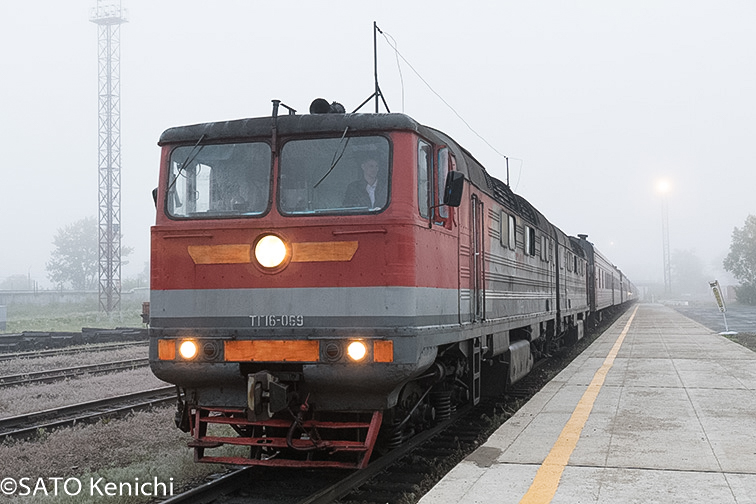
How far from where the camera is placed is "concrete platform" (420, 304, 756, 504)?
5.01 meters

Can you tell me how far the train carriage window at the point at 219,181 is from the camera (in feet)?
20.0

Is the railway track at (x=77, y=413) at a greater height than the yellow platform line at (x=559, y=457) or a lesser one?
lesser

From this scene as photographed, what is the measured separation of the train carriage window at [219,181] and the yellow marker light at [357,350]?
4.57 feet

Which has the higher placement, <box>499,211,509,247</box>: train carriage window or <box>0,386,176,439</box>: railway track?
<box>499,211,509,247</box>: train carriage window

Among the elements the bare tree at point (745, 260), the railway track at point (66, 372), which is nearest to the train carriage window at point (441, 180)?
the railway track at point (66, 372)

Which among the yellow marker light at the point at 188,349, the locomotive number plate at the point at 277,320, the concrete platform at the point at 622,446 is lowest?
the concrete platform at the point at 622,446

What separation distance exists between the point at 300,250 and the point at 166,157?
1682 millimetres

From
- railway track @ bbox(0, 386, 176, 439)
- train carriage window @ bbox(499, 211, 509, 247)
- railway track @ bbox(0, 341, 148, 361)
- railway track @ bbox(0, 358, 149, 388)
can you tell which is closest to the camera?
railway track @ bbox(0, 386, 176, 439)

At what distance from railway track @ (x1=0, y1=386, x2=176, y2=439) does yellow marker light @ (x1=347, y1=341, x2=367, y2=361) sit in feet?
15.2

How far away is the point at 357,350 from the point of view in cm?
560

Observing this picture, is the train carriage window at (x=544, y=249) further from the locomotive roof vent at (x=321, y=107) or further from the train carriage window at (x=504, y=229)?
the locomotive roof vent at (x=321, y=107)

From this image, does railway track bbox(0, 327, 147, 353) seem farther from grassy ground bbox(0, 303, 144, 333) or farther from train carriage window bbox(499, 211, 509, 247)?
train carriage window bbox(499, 211, 509, 247)

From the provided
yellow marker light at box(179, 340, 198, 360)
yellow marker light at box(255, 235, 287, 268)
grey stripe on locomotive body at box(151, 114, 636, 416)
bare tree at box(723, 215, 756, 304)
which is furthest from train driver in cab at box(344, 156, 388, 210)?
bare tree at box(723, 215, 756, 304)

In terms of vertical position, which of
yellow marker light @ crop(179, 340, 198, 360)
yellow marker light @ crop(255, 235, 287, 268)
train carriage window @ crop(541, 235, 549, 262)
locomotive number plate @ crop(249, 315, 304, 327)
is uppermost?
train carriage window @ crop(541, 235, 549, 262)
